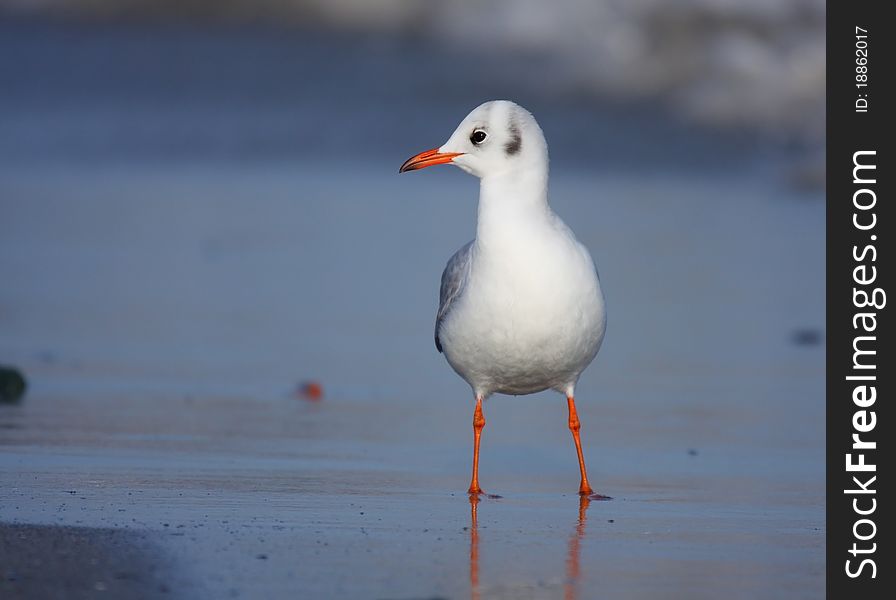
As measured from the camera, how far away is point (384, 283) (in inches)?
404

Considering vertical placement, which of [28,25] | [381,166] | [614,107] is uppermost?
[28,25]

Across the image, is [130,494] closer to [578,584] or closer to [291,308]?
[578,584]

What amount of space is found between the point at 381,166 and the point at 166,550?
37.8 ft

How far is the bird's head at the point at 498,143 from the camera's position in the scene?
231 inches

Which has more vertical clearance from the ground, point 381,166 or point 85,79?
point 85,79

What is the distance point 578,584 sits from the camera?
4.28m

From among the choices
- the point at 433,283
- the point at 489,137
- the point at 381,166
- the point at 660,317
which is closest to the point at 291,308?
the point at 433,283

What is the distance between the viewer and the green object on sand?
698cm

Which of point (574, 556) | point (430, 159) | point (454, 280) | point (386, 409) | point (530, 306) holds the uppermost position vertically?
point (430, 159)

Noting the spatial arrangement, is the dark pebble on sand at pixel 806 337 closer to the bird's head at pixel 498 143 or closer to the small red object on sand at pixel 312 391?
the small red object on sand at pixel 312 391

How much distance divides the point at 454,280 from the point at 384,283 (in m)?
4.13
